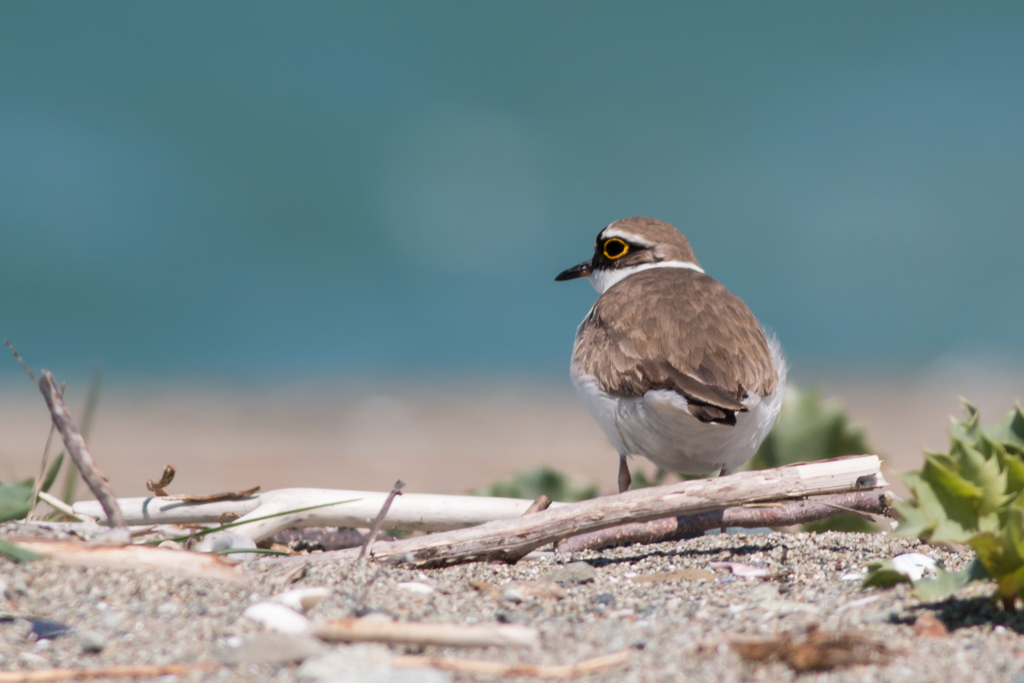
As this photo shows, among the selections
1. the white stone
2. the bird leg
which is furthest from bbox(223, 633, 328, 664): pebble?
the bird leg

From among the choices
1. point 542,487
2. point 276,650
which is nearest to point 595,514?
point 276,650

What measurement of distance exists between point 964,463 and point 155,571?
1.98m

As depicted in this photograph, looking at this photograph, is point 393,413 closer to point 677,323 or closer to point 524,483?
point 524,483

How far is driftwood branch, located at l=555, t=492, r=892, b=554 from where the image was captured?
310cm

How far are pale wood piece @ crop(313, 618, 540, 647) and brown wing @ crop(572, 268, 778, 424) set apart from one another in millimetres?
1717

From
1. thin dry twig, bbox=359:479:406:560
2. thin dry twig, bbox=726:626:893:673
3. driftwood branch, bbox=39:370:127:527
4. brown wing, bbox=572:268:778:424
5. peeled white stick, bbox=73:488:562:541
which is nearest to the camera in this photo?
thin dry twig, bbox=726:626:893:673

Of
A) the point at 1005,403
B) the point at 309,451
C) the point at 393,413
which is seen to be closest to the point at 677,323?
the point at 309,451

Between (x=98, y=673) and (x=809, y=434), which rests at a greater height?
(x=809, y=434)

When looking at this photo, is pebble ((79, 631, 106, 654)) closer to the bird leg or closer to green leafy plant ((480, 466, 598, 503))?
the bird leg

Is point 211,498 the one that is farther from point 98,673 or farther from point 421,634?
point 421,634

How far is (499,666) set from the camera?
1.86 m

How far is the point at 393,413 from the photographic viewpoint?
42.7ft

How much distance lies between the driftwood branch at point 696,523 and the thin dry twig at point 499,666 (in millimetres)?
1187

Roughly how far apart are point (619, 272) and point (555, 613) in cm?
330
